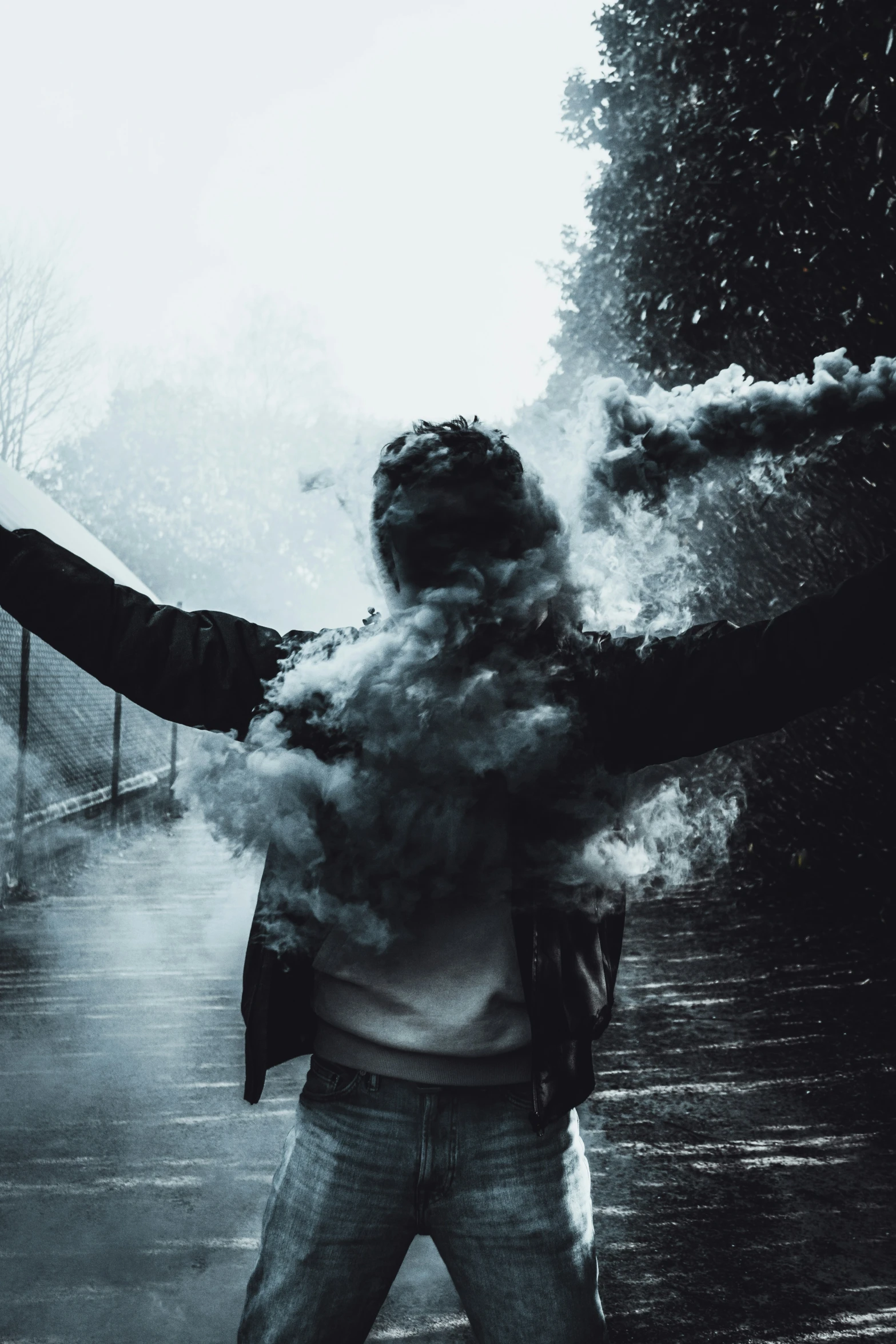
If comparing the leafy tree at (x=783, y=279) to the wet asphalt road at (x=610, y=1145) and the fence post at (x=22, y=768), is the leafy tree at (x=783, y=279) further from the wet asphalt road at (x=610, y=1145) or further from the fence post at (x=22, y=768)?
the fence post at (x=22, y=768)

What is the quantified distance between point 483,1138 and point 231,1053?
375 cm

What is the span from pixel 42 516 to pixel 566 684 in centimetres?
855

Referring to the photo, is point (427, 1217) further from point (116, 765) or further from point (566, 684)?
point (116, 765)

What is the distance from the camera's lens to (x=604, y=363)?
1206 centimetres

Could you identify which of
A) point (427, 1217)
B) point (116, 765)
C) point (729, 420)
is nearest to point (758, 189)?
point (729, 420)

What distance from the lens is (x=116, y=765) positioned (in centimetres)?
1173

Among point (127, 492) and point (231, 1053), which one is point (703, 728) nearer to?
point (231, 1053)

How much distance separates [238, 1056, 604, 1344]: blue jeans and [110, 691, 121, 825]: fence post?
1071cm

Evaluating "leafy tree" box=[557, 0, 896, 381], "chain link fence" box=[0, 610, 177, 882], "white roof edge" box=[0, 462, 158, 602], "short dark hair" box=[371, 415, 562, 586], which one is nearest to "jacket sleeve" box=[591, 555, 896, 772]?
"short dark hair" box=[371, 415, 562, 586]

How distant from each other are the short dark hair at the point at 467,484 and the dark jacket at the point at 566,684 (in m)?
0.18

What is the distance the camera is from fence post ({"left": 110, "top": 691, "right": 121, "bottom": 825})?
11.8 meters

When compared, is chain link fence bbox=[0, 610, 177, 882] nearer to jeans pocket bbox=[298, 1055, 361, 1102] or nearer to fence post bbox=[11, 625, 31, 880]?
fence post bbox=[11, 625, 31, 880]

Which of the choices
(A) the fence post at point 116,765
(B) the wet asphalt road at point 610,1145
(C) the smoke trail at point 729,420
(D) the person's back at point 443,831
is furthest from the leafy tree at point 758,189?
(A) the fence post at point 116,765

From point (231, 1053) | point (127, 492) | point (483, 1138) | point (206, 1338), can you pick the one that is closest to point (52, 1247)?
point (206, 1338)
